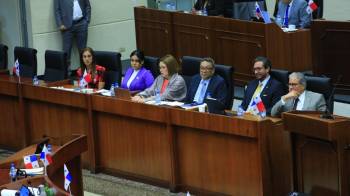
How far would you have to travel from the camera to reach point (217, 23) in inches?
487

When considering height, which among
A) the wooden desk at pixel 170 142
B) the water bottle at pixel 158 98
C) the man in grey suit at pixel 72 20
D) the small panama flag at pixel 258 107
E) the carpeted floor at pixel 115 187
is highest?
the man in grey suit at pixel 72 20

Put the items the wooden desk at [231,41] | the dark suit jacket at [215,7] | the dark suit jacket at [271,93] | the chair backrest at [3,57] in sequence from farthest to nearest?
the dark suit jacket at [215,7] < the chair backrest at [3,57] < the wooden desk at [231,41] < the dark suit jacket at [271,93]

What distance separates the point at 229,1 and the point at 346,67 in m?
2.70

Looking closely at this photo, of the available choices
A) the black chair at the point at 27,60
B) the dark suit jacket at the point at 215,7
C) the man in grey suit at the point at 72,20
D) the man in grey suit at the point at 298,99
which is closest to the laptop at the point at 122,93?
the man in grey suit at the point at 298,99

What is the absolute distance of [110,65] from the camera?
1062cm

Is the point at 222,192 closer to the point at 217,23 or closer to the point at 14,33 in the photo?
the point at 217,23

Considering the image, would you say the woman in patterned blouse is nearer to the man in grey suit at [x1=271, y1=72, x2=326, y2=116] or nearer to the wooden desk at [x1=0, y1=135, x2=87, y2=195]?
the wooden desk at [x1=0, y1=135, x2=87, y2=195]

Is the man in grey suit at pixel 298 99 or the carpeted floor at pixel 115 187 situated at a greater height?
the man in grey suit at pixel 298 99

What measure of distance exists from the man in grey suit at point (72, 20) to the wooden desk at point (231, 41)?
136 centimetres

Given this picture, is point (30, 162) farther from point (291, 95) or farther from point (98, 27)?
point (98, 27)

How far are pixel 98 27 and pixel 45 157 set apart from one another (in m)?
8.23

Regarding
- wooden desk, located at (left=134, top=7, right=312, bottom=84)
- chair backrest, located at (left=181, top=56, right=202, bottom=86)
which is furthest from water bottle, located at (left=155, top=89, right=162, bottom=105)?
wooden desk, located at (left=134, top=7, right=312, bottom=84)

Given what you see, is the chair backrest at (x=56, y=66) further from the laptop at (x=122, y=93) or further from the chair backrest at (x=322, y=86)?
the chair backrest at (x=322, y=86)

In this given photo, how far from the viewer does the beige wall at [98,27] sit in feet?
46.5
